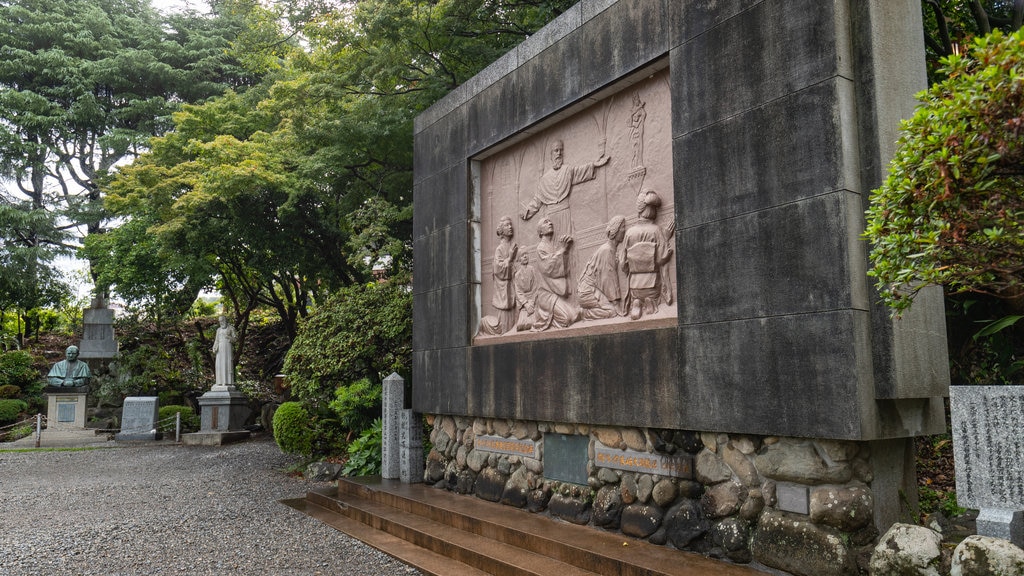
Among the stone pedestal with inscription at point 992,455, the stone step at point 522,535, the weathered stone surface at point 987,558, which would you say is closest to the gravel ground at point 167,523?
the stone step at point 522,535

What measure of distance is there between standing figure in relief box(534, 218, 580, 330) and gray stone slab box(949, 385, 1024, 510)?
3.25 meters

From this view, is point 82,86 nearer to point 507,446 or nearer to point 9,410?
point 9,410

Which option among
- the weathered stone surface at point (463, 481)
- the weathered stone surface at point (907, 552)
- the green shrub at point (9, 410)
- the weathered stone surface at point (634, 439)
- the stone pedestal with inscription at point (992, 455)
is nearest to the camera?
the stone pedestal with inscription at point (992, 455)

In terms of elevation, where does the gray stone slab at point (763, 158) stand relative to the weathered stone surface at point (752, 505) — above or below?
above

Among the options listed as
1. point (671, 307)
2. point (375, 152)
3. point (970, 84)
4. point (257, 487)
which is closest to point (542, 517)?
point (671, 307)

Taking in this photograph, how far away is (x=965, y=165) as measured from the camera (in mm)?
3025

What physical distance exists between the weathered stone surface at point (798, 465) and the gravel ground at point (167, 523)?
9.90ft

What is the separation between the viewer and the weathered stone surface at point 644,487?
17.5ft

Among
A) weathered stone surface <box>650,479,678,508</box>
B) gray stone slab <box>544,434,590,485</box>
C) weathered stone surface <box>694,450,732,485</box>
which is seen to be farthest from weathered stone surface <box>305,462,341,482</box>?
weathered stone surface <box>694,450,732,485</box>

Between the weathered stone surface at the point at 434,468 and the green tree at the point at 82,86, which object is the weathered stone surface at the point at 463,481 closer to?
the weathered stone surface at the point at 434,468

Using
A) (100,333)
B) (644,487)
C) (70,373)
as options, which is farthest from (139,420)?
(644,487)

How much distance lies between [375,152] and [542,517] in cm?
852

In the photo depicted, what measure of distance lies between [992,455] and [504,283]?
15.0 ft

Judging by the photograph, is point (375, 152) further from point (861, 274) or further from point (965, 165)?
point (965, 165)
